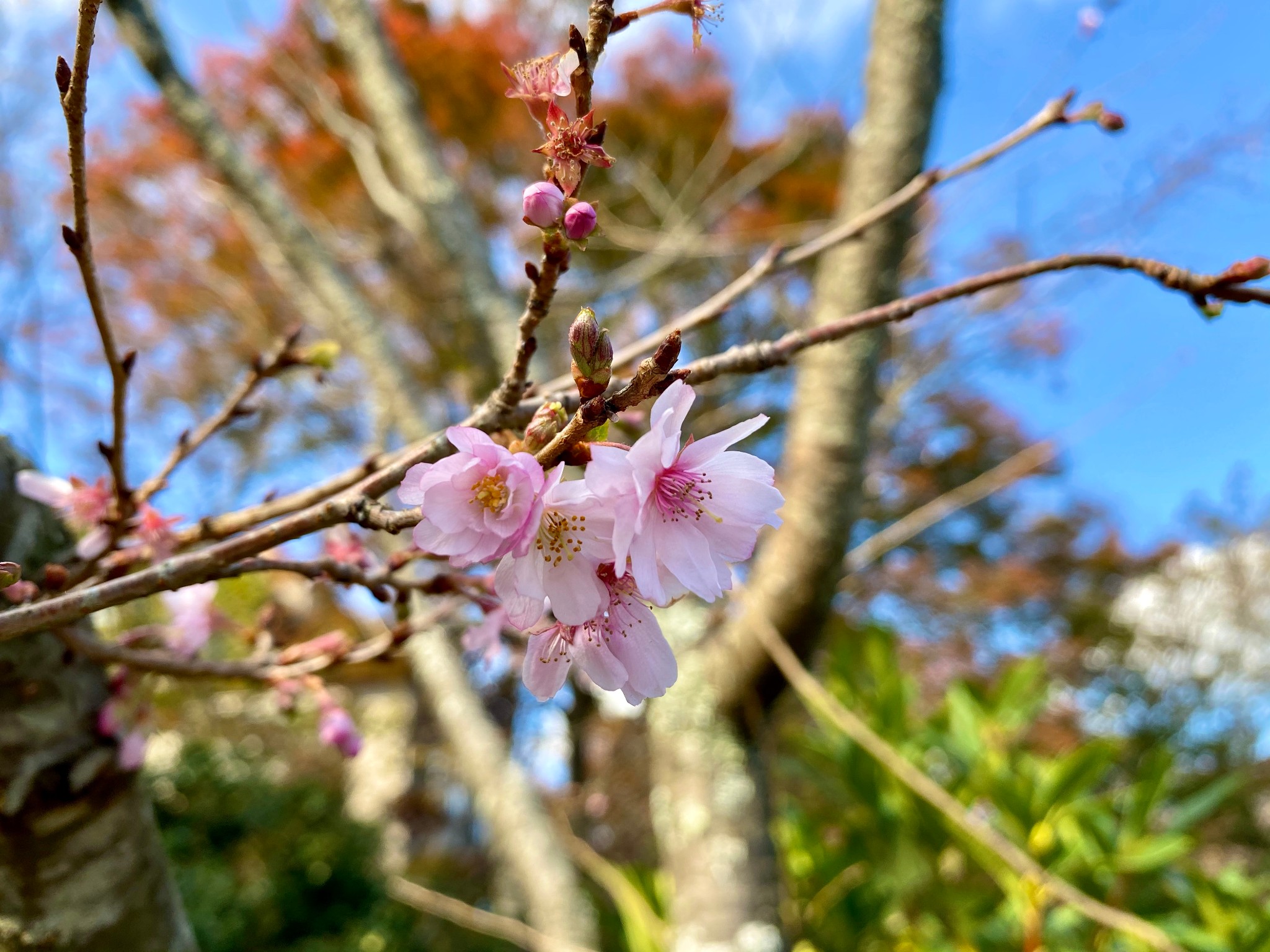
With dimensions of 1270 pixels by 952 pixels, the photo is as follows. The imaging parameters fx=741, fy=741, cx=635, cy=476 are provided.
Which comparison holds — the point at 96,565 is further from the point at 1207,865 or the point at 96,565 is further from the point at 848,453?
the point at 1207,865

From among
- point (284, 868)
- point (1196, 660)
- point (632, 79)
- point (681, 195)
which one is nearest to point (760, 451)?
point (681, 195)

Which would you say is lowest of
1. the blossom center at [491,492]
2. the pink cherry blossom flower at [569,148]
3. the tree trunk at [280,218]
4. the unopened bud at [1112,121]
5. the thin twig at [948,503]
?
the blossom center at [491,492]

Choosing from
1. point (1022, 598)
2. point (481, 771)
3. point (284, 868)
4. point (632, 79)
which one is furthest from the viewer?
point (1022, 598)

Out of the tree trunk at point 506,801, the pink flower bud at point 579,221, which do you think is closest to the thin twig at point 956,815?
the tree trunk at point 506,801

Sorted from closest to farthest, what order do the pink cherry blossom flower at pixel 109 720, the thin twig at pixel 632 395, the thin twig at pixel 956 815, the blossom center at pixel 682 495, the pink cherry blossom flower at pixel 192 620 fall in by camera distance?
the thin twig at pixel 632 395 < the blossom center at pixel 682 495 < the pink cherry blossom flower at pixel 109 720 < the pink cherry blossom flower at pixel 192 620 < the thin twig at pixel 956 815

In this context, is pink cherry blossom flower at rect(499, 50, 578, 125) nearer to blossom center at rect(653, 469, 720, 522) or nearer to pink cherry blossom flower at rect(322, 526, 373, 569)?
blossom center at rect(653, 469, 720, 522)

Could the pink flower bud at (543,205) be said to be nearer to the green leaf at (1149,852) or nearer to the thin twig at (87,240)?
the thin twig at (87,240)
